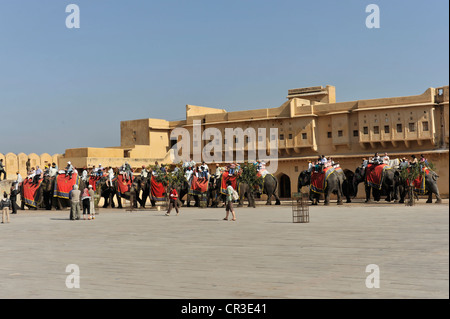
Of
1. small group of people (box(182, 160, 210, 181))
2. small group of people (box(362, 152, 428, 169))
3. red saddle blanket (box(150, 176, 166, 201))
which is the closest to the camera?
small group of people (box(362, 152, 428, 169))

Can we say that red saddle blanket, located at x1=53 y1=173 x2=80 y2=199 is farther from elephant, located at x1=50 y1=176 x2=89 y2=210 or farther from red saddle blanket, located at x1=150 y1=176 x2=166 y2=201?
red saddle blanket, located at x1=150 y1=176 x2=166 y2=201

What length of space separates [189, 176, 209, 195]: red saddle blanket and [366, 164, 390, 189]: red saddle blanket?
7.10m

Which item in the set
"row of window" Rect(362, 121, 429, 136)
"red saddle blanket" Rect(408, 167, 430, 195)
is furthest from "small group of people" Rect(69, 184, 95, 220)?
"row of window" Rect(362, 121, 429, 136)

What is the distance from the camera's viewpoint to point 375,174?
24.5 metres

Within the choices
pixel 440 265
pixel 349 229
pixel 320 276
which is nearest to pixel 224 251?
pixel 320 276

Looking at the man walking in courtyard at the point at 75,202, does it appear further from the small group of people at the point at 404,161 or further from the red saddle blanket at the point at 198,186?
the small group of people at the point at 404,161

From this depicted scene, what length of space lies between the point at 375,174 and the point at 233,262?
1815 centimetres

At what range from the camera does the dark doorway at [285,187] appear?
136ft

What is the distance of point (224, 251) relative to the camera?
340 inches

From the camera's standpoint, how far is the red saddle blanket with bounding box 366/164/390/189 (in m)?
24.3

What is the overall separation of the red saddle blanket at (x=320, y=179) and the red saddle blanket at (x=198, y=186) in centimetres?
474

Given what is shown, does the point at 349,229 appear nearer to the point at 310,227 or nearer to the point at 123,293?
the point at 310,227

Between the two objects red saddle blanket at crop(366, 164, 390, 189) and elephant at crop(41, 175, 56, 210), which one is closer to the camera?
red saddle blanket at crop(366, 164, 390, 189)
